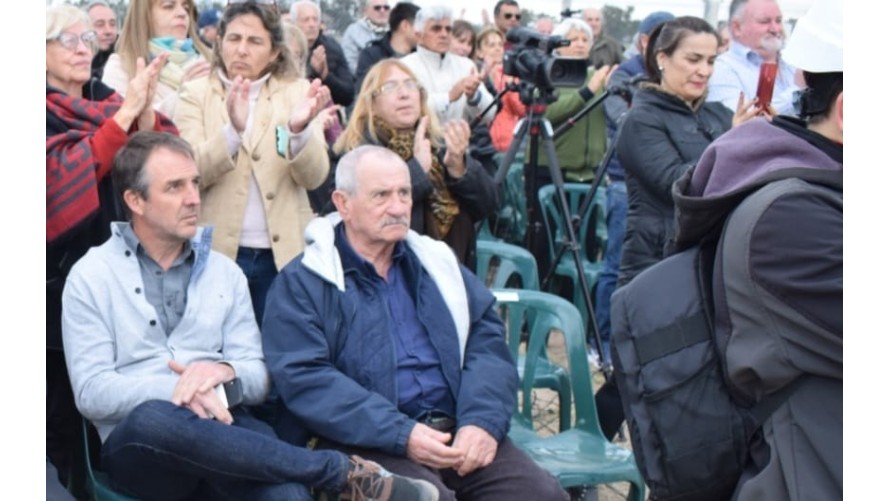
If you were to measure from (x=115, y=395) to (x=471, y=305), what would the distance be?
1.01 m

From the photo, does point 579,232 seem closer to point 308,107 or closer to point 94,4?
point 308,107

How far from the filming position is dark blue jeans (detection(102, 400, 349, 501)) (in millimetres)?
2795

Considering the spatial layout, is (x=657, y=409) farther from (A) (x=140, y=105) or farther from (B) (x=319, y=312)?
(A) (x=140, y=105)

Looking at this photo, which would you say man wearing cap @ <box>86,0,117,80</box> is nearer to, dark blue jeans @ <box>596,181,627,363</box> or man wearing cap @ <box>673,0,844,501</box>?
dark blue jeans @ <box>596,181,627,363</box>

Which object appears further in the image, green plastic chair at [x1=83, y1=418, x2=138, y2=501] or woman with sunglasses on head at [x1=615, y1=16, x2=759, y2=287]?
woman with sunglasses on head at [x1=615, y1=16, x2=759, y2=287]

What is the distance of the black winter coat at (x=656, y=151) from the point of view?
4.57 meters

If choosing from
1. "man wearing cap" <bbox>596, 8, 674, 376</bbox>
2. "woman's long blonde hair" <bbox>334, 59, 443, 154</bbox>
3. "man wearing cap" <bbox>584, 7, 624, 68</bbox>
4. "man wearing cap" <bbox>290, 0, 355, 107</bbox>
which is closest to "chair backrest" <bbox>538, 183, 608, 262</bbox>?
"man wearing cap" <bbox>596, 8, 674, 376</bbox>

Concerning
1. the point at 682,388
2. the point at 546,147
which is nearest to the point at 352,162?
the point at 682,388

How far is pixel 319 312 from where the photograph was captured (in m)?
3.11

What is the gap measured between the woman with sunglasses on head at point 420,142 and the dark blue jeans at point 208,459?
5.11ft

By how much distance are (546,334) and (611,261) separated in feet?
5.92

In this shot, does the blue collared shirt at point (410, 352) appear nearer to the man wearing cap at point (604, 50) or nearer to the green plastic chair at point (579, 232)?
the green plastic chair at point (579, 232)

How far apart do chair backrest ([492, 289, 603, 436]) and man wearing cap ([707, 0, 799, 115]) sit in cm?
165

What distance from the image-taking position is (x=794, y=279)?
6.47 ft
